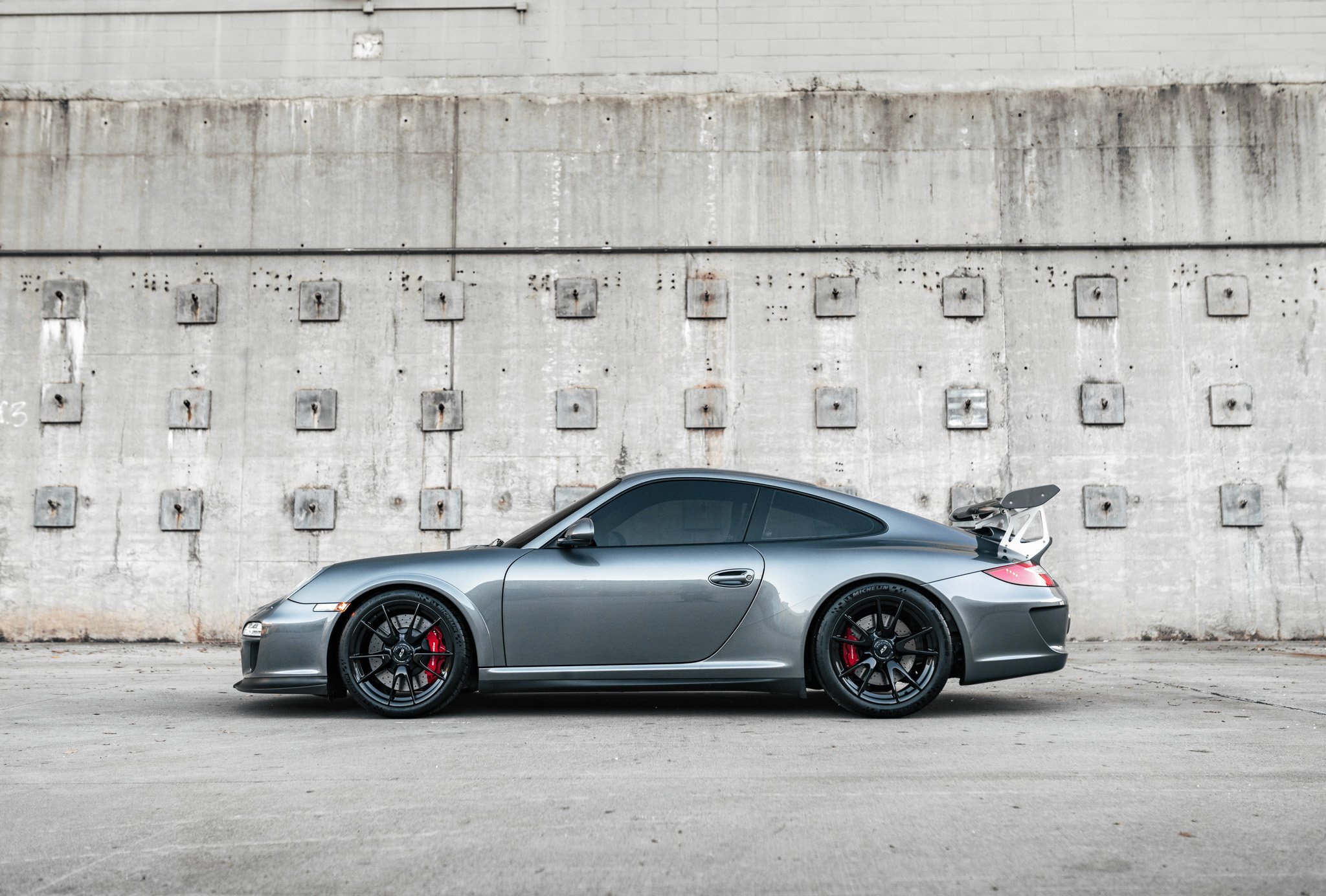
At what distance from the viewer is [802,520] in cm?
546

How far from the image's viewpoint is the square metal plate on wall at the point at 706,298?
1055 centimetres

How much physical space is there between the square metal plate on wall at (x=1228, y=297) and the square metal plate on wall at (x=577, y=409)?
581 cm

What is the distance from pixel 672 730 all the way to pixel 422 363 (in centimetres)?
639

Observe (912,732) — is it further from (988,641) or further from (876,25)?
(876,25)

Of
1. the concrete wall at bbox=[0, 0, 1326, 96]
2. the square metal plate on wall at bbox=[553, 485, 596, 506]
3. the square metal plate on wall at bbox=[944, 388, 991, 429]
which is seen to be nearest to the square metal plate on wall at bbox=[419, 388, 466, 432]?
the square metal plate on wall at bbox=[553, 485, 596, 506]

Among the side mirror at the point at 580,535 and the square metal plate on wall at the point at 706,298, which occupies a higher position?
the square metal plate on wall at the point at 706,298

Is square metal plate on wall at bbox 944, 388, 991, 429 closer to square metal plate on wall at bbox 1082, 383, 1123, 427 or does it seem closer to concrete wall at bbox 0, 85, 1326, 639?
concrete wall at bbox 0, 85, 1326, 639

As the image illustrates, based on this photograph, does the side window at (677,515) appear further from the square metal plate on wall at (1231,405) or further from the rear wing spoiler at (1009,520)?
the square metal plate on wall at (1231,405)

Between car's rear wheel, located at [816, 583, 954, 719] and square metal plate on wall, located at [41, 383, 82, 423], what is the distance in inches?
327

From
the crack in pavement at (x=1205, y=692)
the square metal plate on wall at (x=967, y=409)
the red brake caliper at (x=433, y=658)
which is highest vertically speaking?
the square metal plate on wall at (x=967, y=409)

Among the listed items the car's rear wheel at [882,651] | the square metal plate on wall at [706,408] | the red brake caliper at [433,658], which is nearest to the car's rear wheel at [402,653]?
the red brake caliper at [433,658]

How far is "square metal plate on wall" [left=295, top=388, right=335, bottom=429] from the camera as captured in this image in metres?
10.4

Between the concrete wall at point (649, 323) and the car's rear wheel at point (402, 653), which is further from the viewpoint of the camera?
the concrete wall at point (649, 323)

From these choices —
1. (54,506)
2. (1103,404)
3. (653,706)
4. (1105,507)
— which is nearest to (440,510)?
(54,506)
